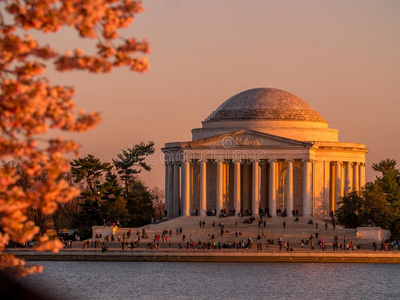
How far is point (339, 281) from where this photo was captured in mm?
84875

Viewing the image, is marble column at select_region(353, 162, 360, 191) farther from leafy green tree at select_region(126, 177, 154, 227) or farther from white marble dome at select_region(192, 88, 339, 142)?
leafy green tree at select_region(126, 177, 154, 227)

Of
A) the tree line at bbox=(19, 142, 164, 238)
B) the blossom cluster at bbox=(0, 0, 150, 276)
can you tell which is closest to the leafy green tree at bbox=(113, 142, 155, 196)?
the tree line at bbox=(19, 142, 164, 238)

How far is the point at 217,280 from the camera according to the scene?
8519 cm

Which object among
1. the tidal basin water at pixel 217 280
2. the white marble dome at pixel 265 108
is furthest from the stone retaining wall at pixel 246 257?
the white marble dome at pixel 265 108

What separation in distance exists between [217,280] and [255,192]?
154 ft

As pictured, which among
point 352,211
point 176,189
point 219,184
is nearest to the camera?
point 352,211

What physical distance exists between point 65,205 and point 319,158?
3984 centimetres

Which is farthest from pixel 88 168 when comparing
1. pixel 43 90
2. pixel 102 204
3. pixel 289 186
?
pixel 43 90

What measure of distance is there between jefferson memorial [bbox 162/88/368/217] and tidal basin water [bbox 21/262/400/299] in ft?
105

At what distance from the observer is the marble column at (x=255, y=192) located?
430 ft

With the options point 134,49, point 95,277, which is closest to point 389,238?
point 95,277

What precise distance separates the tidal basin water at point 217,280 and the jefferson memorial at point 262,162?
31884 mm

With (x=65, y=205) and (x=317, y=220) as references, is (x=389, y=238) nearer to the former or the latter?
(x=317, y=220)

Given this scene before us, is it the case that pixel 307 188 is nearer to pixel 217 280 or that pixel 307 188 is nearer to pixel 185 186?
pixel 185 186
